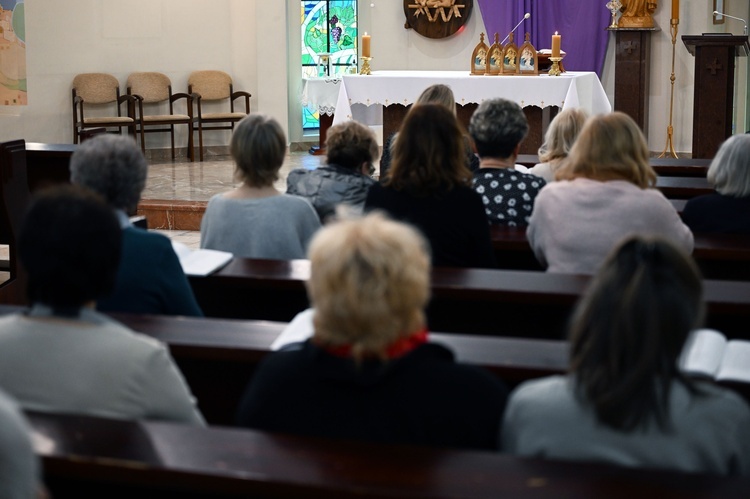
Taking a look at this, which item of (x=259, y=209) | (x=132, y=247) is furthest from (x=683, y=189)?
(x=132, y=247)

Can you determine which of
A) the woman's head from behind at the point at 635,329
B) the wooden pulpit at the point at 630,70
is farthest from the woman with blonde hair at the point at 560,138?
the wooden pulpit at the point at 630,70

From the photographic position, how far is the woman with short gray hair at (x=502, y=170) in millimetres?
4023

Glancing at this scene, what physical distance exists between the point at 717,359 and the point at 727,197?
189cm

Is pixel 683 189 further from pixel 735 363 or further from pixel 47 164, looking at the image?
pixel 47 164

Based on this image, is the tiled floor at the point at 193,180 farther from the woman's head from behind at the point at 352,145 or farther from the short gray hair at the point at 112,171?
the short gray hair at the point at 112,171

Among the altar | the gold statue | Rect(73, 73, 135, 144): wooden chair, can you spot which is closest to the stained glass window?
Rect(73, 73, 135, 144): wooden chair

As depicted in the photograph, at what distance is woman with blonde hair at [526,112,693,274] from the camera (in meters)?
3.39

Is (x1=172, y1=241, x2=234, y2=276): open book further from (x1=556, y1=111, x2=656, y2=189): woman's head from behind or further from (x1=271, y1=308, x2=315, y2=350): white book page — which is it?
(x1=556, y1=111, x2=656, y2=189): woman's head from behind

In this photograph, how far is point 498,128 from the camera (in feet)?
13.3

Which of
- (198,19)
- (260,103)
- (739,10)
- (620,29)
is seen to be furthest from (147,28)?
(739,10)

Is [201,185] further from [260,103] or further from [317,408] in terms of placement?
[317,408]

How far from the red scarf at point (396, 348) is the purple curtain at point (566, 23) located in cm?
932

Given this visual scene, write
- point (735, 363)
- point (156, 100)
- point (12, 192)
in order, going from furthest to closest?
point (156, 100)
point (12, 192)
point (735, 363)

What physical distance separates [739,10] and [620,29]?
3.53 ft
